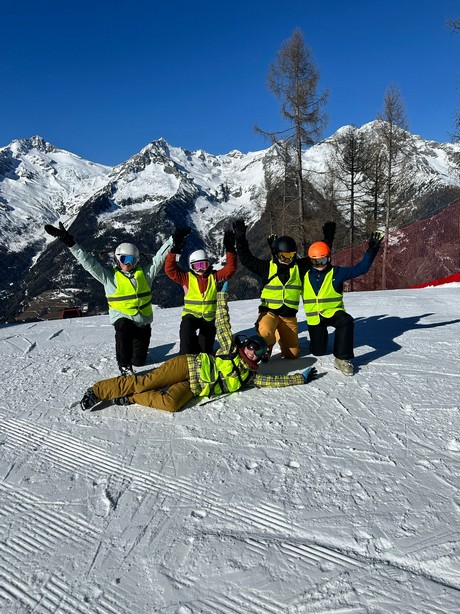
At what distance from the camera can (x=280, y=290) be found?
4.89m

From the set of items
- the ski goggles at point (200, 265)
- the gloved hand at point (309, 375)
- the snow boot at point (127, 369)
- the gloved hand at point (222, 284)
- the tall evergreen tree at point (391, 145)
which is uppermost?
the tall evergreen tree at point (391, 145)

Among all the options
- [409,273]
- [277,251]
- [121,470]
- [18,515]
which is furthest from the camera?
[409,273]

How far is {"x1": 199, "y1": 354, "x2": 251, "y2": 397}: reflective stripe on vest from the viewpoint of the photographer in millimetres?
3785

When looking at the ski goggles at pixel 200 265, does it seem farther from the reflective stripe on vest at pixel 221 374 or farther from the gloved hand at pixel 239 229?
the reflective stripe on vest at pixel 221 374

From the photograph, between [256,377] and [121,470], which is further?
[256,377]

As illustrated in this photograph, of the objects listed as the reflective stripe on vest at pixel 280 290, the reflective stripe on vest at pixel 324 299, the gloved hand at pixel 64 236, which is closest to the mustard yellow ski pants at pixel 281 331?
the reflective stripe on vest at pixel 280 290

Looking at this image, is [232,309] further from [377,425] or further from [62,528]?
[62,528]

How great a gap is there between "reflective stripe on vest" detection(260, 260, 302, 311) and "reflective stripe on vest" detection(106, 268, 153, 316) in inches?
58.6

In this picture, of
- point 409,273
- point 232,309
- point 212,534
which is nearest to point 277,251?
point 212,534

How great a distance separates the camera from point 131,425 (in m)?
3.44

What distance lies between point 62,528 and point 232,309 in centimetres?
785

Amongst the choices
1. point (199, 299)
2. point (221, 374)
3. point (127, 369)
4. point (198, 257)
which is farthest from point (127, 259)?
point (221, 374)

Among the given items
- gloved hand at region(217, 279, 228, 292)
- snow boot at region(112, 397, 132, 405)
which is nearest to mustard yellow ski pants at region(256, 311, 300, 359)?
gloved hand at region(217, 279, 228, 292)

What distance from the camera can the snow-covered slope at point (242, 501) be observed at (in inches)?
72.2
